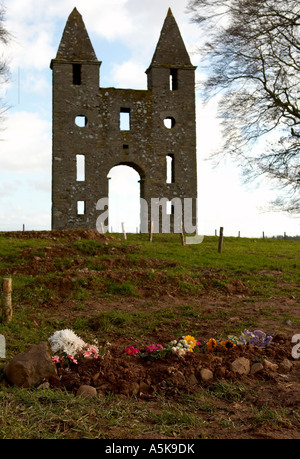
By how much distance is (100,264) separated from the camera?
15.0 meters

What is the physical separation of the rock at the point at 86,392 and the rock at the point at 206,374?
1437 mm

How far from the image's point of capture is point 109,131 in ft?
97.3

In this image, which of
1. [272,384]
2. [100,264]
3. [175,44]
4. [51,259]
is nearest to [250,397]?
[272,384]

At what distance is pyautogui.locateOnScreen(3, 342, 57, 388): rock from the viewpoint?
20.5 ft

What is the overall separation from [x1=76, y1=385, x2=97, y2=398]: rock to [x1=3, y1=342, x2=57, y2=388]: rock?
673 millimetres

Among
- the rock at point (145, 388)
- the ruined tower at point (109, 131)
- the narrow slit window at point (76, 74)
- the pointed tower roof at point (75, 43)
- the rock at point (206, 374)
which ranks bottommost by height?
the rock at point (145, 388)

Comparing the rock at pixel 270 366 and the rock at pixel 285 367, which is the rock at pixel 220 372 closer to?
the rock at pixel 270 366

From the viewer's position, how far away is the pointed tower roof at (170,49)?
30.8 meters

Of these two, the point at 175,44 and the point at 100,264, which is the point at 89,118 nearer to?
the point at 175,44

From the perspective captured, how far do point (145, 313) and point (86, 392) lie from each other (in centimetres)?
532

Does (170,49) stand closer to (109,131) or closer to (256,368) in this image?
(109,131)

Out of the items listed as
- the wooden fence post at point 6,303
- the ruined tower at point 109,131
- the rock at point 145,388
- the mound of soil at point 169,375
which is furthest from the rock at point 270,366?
the ruined tower at point 109,131

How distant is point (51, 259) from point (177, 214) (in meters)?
15.7
